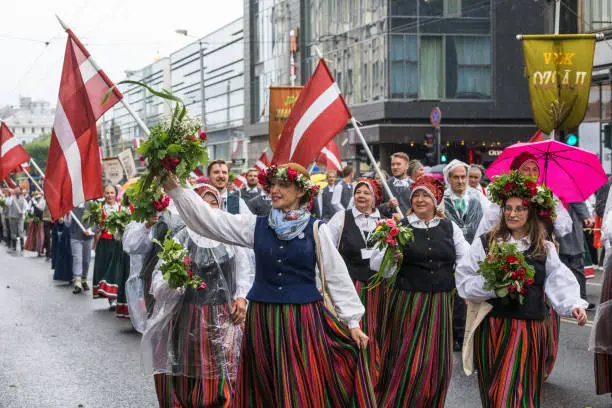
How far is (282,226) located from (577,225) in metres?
7.53

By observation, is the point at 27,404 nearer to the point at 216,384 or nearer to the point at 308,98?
the point at 216,384

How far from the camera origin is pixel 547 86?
14820 millimetres

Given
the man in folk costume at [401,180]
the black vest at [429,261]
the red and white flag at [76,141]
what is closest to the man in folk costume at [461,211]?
the man in folk costume at [401,180]

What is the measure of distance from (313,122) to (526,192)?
11.4 ft

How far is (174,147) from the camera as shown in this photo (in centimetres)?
538

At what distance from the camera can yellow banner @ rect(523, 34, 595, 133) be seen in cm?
1461

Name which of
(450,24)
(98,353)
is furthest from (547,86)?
(450,24)

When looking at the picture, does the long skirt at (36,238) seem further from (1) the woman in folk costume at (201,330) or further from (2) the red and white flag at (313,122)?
(1) the woman in folk costume at (201,330)

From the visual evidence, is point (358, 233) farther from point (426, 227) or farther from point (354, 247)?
point (426, 227)

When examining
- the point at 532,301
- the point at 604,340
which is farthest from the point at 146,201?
the point at 604,340

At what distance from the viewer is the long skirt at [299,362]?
18.2 feet

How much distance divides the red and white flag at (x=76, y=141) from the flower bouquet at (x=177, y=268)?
4.60 ft

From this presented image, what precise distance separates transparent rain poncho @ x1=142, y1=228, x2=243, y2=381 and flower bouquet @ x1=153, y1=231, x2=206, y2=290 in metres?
0.06

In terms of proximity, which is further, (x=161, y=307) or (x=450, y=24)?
(x=450, y=24)
